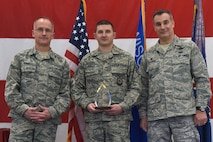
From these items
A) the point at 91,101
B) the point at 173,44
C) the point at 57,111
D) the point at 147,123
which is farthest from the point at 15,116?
the point at 173,44

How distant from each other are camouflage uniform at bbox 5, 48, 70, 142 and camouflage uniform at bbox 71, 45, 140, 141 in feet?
0.48

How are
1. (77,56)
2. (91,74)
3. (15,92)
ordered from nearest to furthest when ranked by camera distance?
(15,92) < (91,74) < (77,56)

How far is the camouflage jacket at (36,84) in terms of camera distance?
2.62 m

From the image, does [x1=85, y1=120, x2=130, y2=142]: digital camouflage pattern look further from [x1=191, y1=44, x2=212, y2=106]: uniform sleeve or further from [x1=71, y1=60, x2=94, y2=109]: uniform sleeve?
[x1=191, y1=44, x2=212, y2=106]: uniform sleeve

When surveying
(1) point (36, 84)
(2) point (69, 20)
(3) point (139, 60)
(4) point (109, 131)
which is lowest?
(4) point (109, 131)

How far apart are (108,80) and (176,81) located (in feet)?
1.79

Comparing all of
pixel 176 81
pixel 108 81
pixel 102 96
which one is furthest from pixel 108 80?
pixel 176 81

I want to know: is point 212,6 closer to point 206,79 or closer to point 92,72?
point 206,79

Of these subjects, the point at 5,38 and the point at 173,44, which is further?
the point at 5,38

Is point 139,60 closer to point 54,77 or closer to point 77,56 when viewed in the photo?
point 77,56

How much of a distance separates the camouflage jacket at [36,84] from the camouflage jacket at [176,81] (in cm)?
71

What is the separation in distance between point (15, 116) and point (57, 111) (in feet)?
1.09

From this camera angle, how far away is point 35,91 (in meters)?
2.66

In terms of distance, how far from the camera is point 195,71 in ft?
8.72
